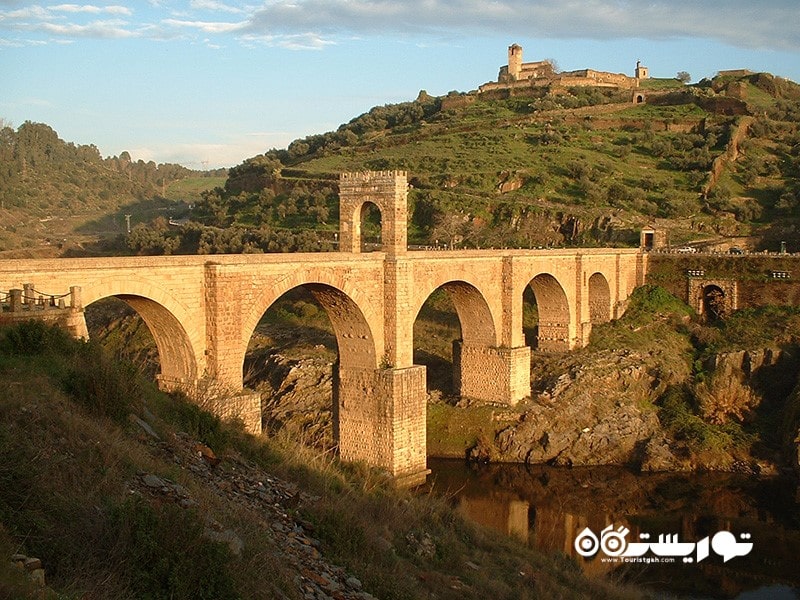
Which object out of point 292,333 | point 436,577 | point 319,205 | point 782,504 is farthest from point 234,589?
point 319,205

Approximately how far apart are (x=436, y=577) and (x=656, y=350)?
23.7 metres

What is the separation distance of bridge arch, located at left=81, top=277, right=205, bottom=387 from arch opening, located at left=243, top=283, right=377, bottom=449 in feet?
12.2

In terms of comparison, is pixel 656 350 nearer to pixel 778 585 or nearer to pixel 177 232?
pixel 778 585

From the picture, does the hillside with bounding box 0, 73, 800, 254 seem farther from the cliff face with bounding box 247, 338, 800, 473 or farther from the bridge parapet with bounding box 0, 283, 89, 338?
the bridge parapet with bounding box 0, 283, 89, 338

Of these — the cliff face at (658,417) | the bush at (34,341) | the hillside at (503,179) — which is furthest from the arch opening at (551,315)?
the bush at (34,341)

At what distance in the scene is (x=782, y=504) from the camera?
23.5m

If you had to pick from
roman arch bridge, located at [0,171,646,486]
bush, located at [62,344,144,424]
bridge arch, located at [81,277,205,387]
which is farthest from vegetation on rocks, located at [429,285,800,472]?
bush, located at [62,344,144,424]

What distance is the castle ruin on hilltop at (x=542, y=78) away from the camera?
8088 cm

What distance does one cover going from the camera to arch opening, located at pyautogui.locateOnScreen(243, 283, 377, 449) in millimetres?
23422

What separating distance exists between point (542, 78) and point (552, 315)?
5619 cm

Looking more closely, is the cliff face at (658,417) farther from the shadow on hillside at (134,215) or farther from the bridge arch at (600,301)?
the shadow on hillside at (134,215)

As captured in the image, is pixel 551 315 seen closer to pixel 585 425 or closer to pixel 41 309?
pixel 585 425

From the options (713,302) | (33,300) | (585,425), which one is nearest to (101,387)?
(33,300)

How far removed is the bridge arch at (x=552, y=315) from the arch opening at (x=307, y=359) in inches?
347
